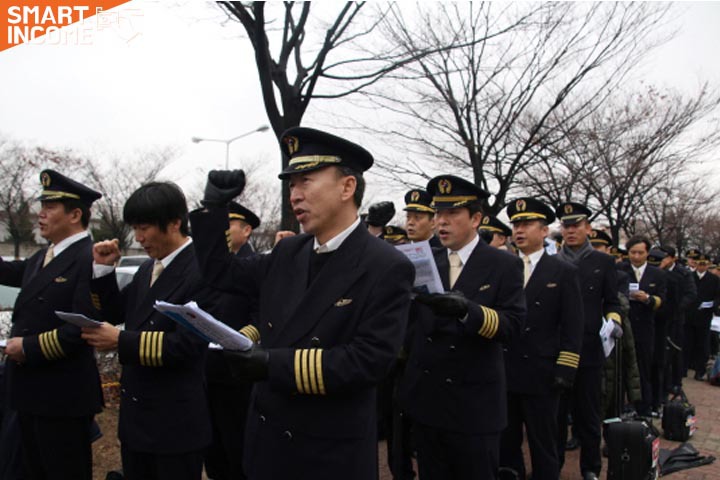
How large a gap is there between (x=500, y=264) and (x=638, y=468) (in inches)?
78.6

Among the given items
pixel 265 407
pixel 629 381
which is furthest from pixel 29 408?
pixel 629 381

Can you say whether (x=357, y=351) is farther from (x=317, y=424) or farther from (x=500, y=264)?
(x=500, y=264)

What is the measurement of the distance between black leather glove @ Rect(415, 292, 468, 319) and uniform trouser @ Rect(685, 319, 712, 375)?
32.0ft

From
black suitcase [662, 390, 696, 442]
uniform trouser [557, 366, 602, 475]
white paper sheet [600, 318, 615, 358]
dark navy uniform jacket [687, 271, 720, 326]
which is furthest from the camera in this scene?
dark navy uniform jacket [687, 271, 720, 326]

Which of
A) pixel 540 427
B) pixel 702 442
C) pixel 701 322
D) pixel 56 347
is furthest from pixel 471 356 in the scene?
pixel 701 322

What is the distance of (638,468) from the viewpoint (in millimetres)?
4043

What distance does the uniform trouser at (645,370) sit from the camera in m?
7.07

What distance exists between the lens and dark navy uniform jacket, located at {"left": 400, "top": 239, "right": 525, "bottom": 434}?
317cm

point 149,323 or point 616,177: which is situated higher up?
point 616,177

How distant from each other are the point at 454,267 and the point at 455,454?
43.5 inches

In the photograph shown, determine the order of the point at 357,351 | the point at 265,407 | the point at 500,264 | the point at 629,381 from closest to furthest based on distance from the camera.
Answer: the point at 357,351, the point at 265,407, the point at 500,264, the point at 629,381

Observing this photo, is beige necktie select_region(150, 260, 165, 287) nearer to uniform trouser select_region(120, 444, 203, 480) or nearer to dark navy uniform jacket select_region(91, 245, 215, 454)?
dark navy uniform jacket select_region(91, 245, 215, 454)

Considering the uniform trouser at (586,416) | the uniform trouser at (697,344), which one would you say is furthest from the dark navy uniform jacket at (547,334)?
the uniform trouser at (697,344)

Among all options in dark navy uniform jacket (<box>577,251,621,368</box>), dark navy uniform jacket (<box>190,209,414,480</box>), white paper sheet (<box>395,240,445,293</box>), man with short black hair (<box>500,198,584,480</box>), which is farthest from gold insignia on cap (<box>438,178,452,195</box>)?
dark navy uniform jacket (<box>577,251,621,368</box>)
